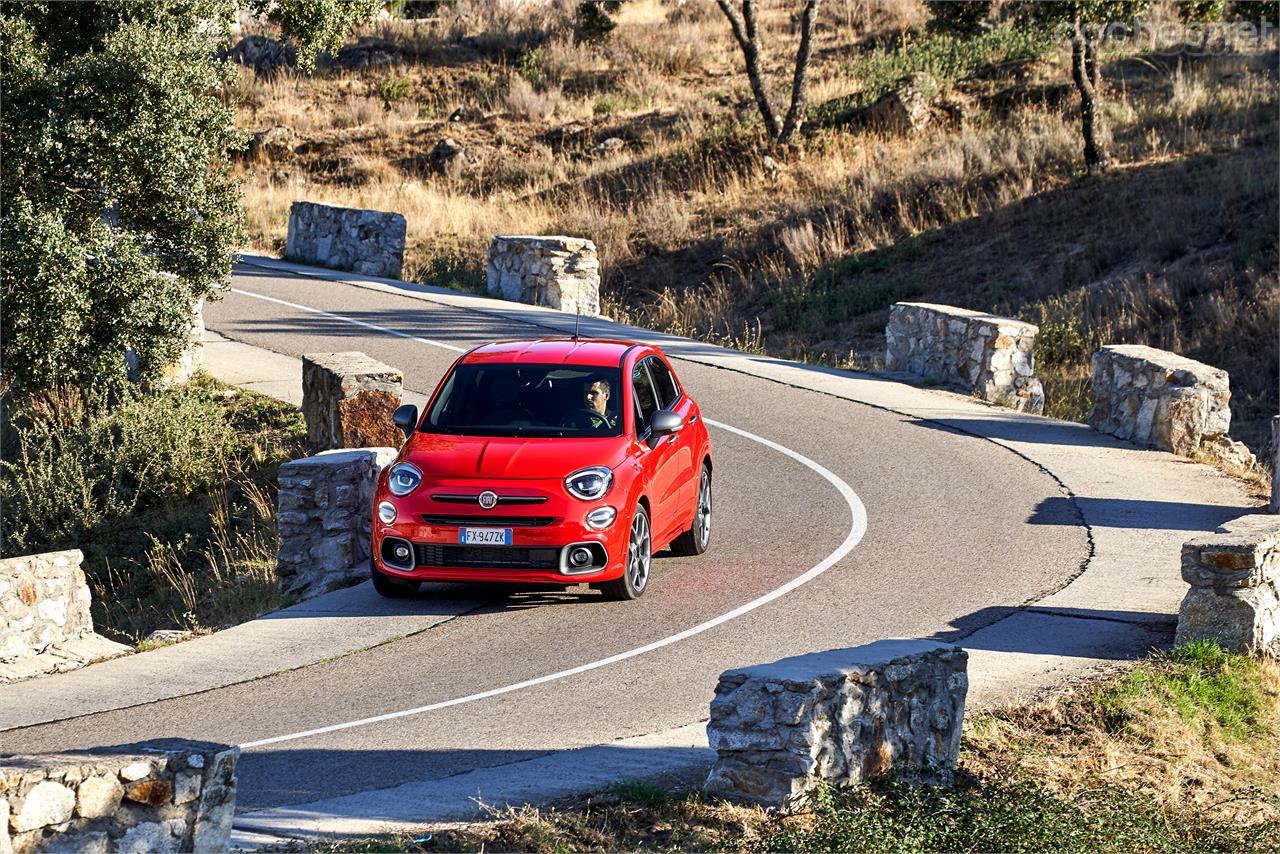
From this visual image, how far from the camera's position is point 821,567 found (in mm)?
14047

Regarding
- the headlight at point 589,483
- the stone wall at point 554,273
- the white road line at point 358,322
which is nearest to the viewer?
the headlight at point 589,483

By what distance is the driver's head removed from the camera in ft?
44.3

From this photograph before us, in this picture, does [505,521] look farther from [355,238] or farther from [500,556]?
[355,238]

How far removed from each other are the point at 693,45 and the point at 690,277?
18.6 metres

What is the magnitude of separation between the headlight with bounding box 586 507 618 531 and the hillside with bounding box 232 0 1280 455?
41.9ft

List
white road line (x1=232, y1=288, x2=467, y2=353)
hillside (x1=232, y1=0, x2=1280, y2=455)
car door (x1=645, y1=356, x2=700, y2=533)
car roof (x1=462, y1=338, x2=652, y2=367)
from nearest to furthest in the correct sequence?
car roof (x1=462, y1=338, x2=652, y2=367) < car door (x1=645, y1=356, x2=700, y2=533) < white road line (x1=232, y1=288, x2=467, y2=353) < hillside (x1=232, y1=0, x2=1280, y2=455)

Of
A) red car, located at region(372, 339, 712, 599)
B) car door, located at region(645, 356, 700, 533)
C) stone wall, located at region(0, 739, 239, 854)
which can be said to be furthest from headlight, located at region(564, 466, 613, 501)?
stone wall, located at region(0, 739, 239, 854)

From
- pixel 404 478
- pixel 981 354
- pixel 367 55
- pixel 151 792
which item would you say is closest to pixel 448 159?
pixel 367 55

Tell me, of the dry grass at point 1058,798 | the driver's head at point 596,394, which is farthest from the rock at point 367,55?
the dry grass at point 1058,798

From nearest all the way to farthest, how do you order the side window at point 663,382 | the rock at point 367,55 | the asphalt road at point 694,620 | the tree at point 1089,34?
the asphalt road at point 694,620
the side window at point 663,382
the tree at point 1089,34
the rock at point 367,55

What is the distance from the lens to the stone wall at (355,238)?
32000 millimetres

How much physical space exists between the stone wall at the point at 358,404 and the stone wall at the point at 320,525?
2.68 metres

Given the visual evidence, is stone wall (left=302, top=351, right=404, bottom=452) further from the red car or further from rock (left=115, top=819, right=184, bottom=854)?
rock (left=115, top=819, right=184, bottom=854)

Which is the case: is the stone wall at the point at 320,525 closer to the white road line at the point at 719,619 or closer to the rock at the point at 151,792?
the white road line at the point at 719,619
